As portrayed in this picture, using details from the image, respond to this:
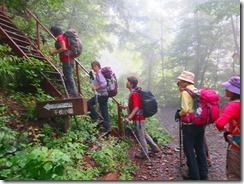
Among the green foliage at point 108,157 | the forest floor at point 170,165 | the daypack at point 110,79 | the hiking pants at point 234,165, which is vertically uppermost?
the daypack at point 110,79

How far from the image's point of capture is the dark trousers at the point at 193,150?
416 cm

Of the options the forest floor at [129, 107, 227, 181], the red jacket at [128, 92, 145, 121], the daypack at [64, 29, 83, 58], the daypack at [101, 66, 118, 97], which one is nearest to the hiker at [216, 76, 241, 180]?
the forest floor at [129, 107, 227, 181]

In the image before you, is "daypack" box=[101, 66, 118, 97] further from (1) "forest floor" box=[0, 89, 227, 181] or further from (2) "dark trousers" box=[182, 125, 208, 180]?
(2) "dark trousers" box=[182, 125, 208, 180]

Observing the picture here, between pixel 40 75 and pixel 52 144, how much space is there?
2.13m

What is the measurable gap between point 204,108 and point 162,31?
20.2 meters

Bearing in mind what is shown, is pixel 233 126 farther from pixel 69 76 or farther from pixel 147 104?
pixel 69 76

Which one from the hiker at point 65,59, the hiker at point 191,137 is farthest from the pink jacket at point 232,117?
the hiker at point 65,59

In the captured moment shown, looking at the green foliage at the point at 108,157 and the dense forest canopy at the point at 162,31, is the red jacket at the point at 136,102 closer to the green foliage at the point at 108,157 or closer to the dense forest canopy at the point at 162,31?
the green foliage at the point at 108,157

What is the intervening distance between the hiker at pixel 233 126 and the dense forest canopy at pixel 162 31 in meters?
3.88

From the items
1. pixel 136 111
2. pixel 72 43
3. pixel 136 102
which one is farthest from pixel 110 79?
pixel 72 43

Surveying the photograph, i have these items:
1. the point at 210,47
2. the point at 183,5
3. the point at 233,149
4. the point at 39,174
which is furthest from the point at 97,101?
the point at 183,5

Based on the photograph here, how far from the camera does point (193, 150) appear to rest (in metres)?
4.29

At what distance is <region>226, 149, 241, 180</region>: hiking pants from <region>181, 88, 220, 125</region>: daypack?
82cm

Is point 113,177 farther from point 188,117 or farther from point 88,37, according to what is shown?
point 88,37
